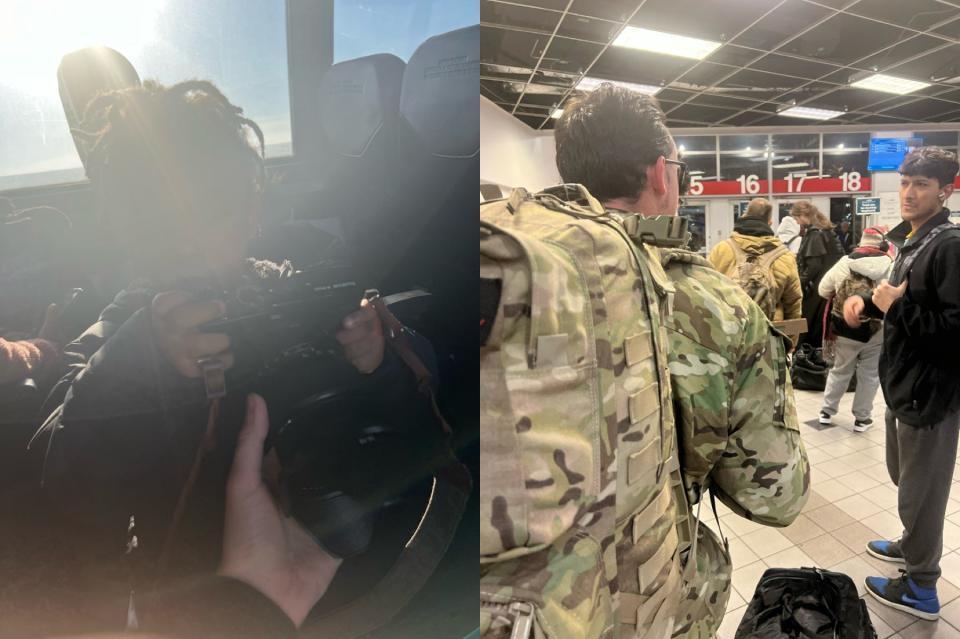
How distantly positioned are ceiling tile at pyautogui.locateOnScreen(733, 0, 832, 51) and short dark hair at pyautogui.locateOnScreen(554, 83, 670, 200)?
4.72 m

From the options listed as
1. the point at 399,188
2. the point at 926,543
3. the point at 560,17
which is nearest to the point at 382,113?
the point at 399,188

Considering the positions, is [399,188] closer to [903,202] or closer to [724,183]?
[903,202]

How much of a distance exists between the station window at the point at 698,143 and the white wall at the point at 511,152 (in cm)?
249

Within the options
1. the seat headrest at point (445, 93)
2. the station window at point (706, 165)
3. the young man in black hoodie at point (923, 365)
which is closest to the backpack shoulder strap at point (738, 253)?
the young man in black hoodie at point (923, 365)

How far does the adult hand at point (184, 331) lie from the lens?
38 centimetres

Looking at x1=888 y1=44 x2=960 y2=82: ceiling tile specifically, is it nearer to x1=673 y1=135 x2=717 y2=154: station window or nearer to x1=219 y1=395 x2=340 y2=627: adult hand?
x1=673 y1=135 x2=717 y2=154: station window

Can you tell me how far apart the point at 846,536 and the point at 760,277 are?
1567 millimetres

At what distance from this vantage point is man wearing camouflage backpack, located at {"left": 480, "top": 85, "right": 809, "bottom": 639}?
611 millimetres

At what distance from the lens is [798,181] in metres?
9.40

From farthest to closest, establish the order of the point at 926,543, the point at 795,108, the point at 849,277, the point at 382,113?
the point at 795,108
the point at 849,277
the point at 926,543
the point at 382,113

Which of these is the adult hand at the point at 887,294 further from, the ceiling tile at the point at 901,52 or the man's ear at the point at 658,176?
the ceiling tile at the point at 901,52

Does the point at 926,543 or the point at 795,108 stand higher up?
the point at 795,108

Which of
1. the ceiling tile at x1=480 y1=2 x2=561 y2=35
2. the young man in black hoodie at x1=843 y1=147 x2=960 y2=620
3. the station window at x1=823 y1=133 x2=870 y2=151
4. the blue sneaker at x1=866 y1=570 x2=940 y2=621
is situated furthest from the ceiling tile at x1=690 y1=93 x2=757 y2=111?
the blue sneaker at x1=866 y1=570 x2=940 y2=621

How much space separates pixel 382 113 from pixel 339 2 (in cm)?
10
